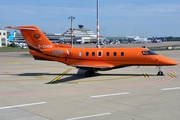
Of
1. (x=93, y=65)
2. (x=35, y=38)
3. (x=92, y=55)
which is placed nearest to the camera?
(x=93, y=65)

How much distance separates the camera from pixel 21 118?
11.8 metres

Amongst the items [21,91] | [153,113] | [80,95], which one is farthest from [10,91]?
[153,113]

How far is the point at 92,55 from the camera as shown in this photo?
25656 mm

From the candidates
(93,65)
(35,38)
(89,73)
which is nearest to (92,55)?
(93,65)

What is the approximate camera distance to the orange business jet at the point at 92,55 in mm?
24938

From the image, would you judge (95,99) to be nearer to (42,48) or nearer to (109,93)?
(109,93)

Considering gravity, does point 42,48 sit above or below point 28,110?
above

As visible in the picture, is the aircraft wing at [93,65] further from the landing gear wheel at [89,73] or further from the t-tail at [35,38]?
the t-tail at [35,38]

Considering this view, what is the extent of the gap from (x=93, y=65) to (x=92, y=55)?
1.28 meters

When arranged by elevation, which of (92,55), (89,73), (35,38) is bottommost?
(89,73)

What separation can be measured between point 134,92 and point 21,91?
24.3 ft

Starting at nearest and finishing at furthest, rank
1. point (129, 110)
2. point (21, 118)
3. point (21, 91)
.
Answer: point (21, 118)
point (129, 110)
point (21, 91)

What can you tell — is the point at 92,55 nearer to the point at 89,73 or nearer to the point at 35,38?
the point at 89,73

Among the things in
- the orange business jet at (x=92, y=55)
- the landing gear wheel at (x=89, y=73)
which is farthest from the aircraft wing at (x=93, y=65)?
the landing gear wheel at (x=89, y=73)
